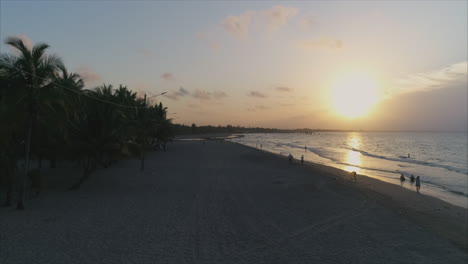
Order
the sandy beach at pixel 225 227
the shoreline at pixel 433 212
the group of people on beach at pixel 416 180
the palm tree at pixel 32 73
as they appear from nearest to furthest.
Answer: the sandy beach at pixel 225 227 < the palm tree at pixel 32 73 < the shoreline at pixel 433 212 < the group of people on beach at pixel 416 180

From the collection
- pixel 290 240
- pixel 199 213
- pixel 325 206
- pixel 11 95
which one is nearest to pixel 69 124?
pixel 11 95

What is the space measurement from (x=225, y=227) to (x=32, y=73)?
8723 millimetres

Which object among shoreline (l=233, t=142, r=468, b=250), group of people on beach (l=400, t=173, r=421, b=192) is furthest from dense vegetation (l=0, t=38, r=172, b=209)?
group of people on beach (l=400, t=173, r=421, b=192)

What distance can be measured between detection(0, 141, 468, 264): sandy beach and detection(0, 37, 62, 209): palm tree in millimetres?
3164

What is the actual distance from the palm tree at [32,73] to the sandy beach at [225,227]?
10.4 feet

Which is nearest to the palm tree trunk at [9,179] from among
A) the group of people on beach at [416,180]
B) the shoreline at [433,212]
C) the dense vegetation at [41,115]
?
the dense vegetation at [41,115]

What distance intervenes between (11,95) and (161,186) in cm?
898

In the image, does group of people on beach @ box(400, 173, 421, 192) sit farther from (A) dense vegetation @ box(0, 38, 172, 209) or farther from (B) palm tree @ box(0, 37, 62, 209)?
(B) palm tree @ box(0, 37, 62, 209)

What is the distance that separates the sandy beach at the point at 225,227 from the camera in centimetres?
775

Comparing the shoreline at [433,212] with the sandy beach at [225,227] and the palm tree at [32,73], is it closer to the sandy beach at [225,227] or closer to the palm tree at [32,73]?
the sandy beach at [225,227]

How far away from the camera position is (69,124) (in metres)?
14.5

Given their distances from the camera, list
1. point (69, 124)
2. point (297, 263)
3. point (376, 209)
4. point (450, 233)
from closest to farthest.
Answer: point (297, 263) < point (450, 233) < point (376, 209) < point (69, 124)

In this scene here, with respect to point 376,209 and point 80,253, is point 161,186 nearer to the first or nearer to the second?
point 80,253

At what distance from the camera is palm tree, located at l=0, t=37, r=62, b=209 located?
980cm
